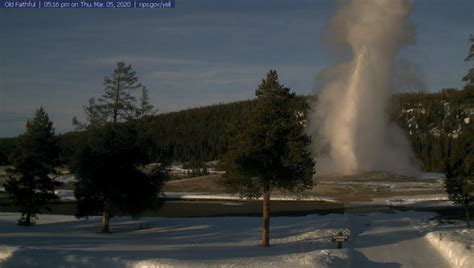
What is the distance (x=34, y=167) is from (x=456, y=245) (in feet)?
82.7

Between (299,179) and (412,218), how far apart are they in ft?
50.9

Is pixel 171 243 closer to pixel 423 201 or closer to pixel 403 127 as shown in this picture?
pixel 423 201

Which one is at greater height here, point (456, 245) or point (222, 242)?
point (456, 245)

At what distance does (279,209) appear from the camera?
47375 millimetres

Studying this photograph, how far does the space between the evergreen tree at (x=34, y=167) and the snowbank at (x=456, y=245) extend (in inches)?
898

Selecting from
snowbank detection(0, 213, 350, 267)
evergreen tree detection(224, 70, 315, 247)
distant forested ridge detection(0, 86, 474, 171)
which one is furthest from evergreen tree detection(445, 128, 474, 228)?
distant forested ridge detection(0, 86, 474, 171)

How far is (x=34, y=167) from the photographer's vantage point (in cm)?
3509

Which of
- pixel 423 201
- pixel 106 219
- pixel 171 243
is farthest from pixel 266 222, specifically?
pixel 423 201

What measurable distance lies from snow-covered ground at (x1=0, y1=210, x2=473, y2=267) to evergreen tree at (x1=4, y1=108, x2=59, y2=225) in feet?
5.20

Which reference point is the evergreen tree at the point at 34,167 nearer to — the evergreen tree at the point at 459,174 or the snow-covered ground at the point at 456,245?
the snow-covered ground at the point at 456,245

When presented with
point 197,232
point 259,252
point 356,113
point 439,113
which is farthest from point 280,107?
point 439,113

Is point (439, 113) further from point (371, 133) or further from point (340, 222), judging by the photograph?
point (340, 222)

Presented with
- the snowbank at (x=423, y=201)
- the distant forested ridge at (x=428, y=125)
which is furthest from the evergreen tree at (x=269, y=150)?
the distant forested ridge at (x=428, y=125)

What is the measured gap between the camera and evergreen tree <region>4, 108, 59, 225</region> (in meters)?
34.2
